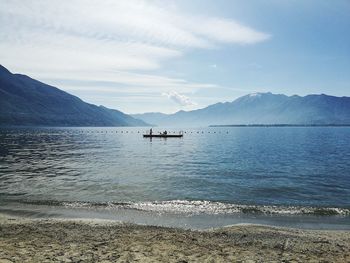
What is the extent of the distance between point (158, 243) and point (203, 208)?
12018mm

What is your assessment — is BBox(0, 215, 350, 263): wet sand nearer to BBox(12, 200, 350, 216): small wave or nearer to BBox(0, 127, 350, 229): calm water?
BBox(12, 200, 350, 216): small wave

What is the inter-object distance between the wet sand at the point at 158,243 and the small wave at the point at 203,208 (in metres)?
5.80

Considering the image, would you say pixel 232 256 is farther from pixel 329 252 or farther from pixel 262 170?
pixel 262 170

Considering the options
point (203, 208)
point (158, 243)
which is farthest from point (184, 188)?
point (158, 243)

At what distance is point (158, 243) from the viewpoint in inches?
704

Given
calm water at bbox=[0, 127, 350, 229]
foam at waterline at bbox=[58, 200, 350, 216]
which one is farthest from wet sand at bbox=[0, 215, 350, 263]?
calm water at bbox=[0, 127, 350, 229]

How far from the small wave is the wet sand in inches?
228

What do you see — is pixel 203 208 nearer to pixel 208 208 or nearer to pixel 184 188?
pixel 208 208

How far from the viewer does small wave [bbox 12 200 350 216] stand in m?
28.3

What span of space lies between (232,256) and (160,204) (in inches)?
601

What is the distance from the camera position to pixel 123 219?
25984mm

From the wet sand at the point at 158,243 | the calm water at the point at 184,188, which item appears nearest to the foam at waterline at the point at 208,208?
the calm water at the point at 184,188

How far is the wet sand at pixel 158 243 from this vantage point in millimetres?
15641

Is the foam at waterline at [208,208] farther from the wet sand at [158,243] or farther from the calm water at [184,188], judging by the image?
the wet sand at [158,243]
